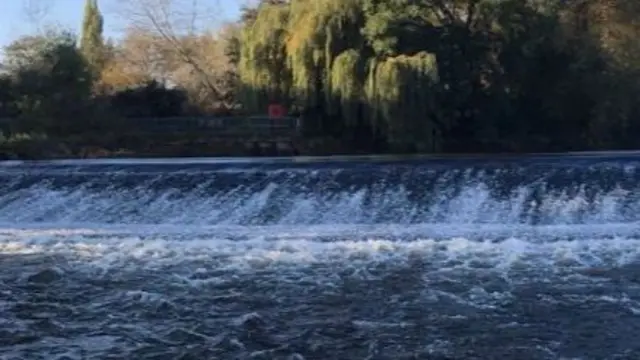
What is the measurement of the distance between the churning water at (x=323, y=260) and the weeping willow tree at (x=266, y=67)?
22.7ft

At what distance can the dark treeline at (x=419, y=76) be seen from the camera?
73.8 ft

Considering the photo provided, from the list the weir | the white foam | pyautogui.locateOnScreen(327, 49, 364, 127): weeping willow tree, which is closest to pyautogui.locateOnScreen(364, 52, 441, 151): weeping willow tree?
A: pyautogui.locateOnScreen(327, 49, 364, 127): weeping willow tree

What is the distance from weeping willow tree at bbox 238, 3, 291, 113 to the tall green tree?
1155cm

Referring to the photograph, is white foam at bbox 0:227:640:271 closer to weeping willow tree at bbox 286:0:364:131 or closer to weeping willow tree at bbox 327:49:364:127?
weeping willow tree at bbox 327:49:364:127

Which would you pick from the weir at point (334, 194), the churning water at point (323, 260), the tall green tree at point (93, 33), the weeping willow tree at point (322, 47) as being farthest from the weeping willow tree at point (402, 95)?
the tall green tree at point (93, 33)

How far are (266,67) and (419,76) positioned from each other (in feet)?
14.4

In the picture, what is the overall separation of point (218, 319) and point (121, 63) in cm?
2995

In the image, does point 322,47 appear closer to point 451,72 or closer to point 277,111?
point 277,111

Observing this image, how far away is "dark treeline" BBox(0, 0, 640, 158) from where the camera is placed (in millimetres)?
22500

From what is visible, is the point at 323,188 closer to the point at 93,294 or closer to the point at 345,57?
the point at 93,294

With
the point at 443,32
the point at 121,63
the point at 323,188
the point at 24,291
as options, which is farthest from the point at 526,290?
the point at 121,63

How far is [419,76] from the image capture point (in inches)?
865

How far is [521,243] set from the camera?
36.4ft

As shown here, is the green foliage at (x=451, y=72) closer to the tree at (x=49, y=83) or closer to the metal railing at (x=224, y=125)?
the metal railing at (x=224, y=125)
